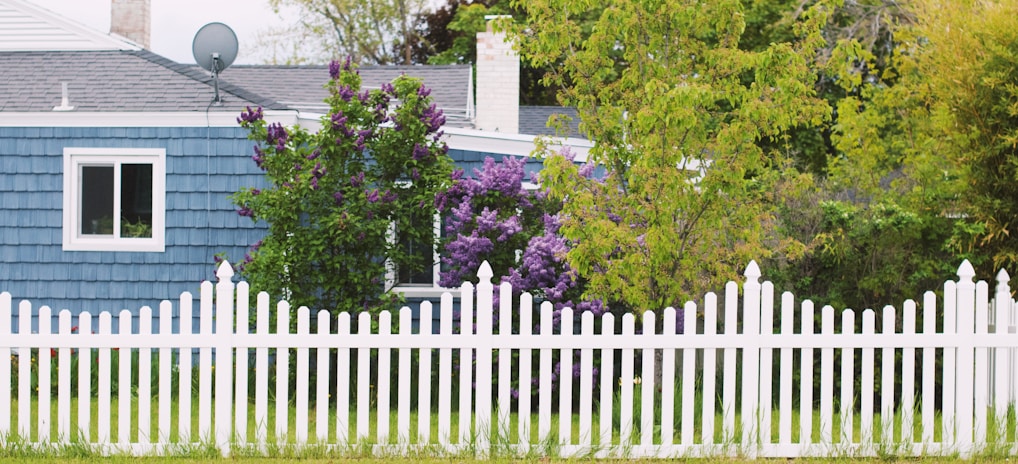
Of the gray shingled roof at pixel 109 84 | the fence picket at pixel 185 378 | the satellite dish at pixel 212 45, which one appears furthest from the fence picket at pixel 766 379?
the satellite dish at pixel 212 45

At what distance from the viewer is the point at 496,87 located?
15602 millimetres

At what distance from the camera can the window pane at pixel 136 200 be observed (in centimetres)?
1112

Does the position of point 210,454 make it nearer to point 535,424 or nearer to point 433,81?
point 535,424

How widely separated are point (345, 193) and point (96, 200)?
3097 mm

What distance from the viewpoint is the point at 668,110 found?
7.29 m

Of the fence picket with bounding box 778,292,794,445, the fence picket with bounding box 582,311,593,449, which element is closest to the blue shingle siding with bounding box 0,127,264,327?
the fence picket with bounding box 582,311,593,449

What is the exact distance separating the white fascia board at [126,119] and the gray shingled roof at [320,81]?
11.0 ft

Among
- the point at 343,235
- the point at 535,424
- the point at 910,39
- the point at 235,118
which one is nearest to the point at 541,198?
the point at 343,235

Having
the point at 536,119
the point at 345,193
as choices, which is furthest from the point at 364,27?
the point at 345,193

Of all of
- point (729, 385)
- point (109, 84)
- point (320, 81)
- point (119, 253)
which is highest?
point (320, 81)

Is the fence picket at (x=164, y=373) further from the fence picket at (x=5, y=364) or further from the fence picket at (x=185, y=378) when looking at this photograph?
the fence picket at (x=5, y=364)

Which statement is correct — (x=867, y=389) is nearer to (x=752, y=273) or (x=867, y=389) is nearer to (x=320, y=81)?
(x=752, y=273)

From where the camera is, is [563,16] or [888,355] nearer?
[888,355]

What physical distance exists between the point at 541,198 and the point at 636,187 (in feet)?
7.33
